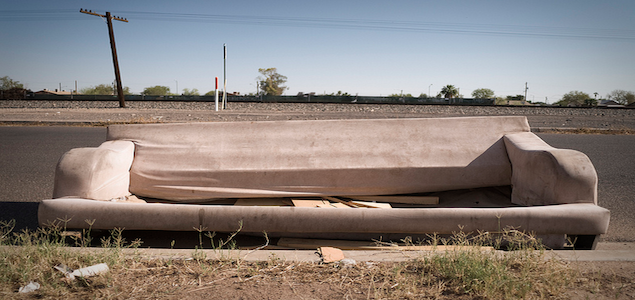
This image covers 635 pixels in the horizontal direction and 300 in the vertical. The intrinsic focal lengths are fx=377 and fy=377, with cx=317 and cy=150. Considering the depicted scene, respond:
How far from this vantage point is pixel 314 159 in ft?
10.6

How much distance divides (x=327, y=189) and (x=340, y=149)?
1.24ft

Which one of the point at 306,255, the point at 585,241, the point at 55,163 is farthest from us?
the point at 55,163

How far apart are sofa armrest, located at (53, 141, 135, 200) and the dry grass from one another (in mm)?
548

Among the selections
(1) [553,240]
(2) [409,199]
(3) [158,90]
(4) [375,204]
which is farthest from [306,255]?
(3) [158,90]

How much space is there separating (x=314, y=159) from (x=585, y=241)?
1.98m

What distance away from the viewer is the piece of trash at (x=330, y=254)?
219cm

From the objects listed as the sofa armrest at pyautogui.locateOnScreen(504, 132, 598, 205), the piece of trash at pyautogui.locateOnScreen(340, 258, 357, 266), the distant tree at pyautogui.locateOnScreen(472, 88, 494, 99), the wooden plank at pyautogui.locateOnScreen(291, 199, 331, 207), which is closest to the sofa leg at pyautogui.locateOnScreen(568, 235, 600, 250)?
the sofa armrest at pyautogui.locateOnScreen(504, 132, 598, 205)

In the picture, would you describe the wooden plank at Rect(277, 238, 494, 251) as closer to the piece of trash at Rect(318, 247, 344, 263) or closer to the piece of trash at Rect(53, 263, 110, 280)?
the piece of trash at Rect(318, 247, 344, 263)

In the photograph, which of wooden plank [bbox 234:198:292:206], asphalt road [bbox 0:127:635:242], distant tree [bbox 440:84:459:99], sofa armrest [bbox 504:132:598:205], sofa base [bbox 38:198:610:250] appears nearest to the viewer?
sofa base [bbox 38:198:610:250]

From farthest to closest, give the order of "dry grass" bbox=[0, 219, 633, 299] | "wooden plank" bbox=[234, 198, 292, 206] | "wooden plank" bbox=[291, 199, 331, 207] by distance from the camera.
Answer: "wooden plank" bbox=[234, 198, 292, 206] → "wooden plank" bbox=[291, 199, 331, 207] → "dry grass" bbox=[0, 219, 633, 299]

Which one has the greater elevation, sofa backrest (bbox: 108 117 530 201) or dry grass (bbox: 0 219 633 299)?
sofa backrest (bbox: 108 117 530 201)

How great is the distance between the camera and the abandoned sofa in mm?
2416

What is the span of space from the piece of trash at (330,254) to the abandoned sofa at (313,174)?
0.14 m

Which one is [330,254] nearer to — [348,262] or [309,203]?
[348,262]
